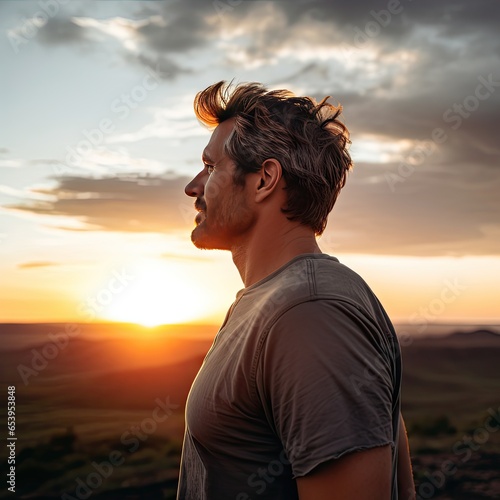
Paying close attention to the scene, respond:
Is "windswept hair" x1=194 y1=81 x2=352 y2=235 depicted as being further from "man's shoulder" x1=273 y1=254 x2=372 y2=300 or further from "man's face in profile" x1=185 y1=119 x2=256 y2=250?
"man's shoulder" x1=273 y1=254 x2=372 y2=300

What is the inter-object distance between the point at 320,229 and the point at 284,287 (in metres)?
0.57

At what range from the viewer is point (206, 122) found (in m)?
2.53

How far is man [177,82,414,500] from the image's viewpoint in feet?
4.51

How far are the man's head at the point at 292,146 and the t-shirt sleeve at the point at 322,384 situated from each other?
24.6 inches

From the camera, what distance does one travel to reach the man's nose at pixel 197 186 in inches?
92.5

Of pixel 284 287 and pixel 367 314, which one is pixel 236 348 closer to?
pixel 284 287

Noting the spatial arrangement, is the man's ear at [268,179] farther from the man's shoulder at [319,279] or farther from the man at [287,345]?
the man's shoulder at [319,279]

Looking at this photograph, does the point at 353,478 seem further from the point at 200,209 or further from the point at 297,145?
the point at 200,209

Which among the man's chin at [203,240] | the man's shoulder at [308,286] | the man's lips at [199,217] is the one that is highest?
the man's lips at [199,217]

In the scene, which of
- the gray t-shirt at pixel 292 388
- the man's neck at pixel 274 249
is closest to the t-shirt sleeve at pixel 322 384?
the gray t-shirt at pixel 292 388

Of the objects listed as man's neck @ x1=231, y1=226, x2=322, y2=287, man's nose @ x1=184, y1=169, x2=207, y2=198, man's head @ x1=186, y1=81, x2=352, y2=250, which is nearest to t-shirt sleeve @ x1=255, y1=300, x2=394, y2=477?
man's neck @ x1=231, y1=226, x2=322, y2=287

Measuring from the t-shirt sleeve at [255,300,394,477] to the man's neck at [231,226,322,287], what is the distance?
0.49 metres

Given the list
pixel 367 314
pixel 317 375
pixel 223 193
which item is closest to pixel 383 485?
pixel 317 375

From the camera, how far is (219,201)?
2.16 meters
